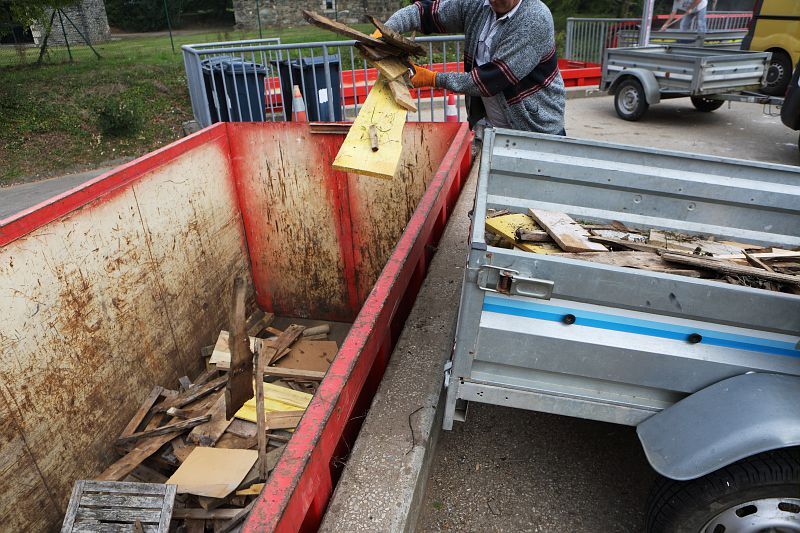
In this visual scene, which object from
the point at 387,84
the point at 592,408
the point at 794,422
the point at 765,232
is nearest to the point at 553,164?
the point at 387,84

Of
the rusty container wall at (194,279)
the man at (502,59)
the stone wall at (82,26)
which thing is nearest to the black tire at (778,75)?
the rusty container wall at (194,279)

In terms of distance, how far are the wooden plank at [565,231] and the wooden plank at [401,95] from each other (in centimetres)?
88

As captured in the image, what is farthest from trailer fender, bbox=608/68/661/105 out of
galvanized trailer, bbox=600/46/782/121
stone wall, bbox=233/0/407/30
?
stone wall, bbox=233/0/407/30

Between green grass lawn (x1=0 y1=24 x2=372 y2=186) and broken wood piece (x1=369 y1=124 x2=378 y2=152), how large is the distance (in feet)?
28.6

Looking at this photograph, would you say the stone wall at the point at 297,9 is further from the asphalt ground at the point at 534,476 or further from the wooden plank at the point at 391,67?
the asphalt ground at the point at 534,476

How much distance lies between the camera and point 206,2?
28766mm

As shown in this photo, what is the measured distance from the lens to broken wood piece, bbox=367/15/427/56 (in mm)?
2664

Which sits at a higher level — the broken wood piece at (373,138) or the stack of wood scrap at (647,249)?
the broken wood piece at (373,138)

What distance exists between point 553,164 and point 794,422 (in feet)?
5.77

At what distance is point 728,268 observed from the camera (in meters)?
2.14

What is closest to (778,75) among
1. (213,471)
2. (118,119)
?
(213,471)

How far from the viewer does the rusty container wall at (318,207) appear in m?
5.33

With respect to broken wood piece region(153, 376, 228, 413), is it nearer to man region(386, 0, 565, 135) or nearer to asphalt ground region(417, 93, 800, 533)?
asphalt ground region(417, 93, 800, 533)

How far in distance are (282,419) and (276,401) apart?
1.06ft
